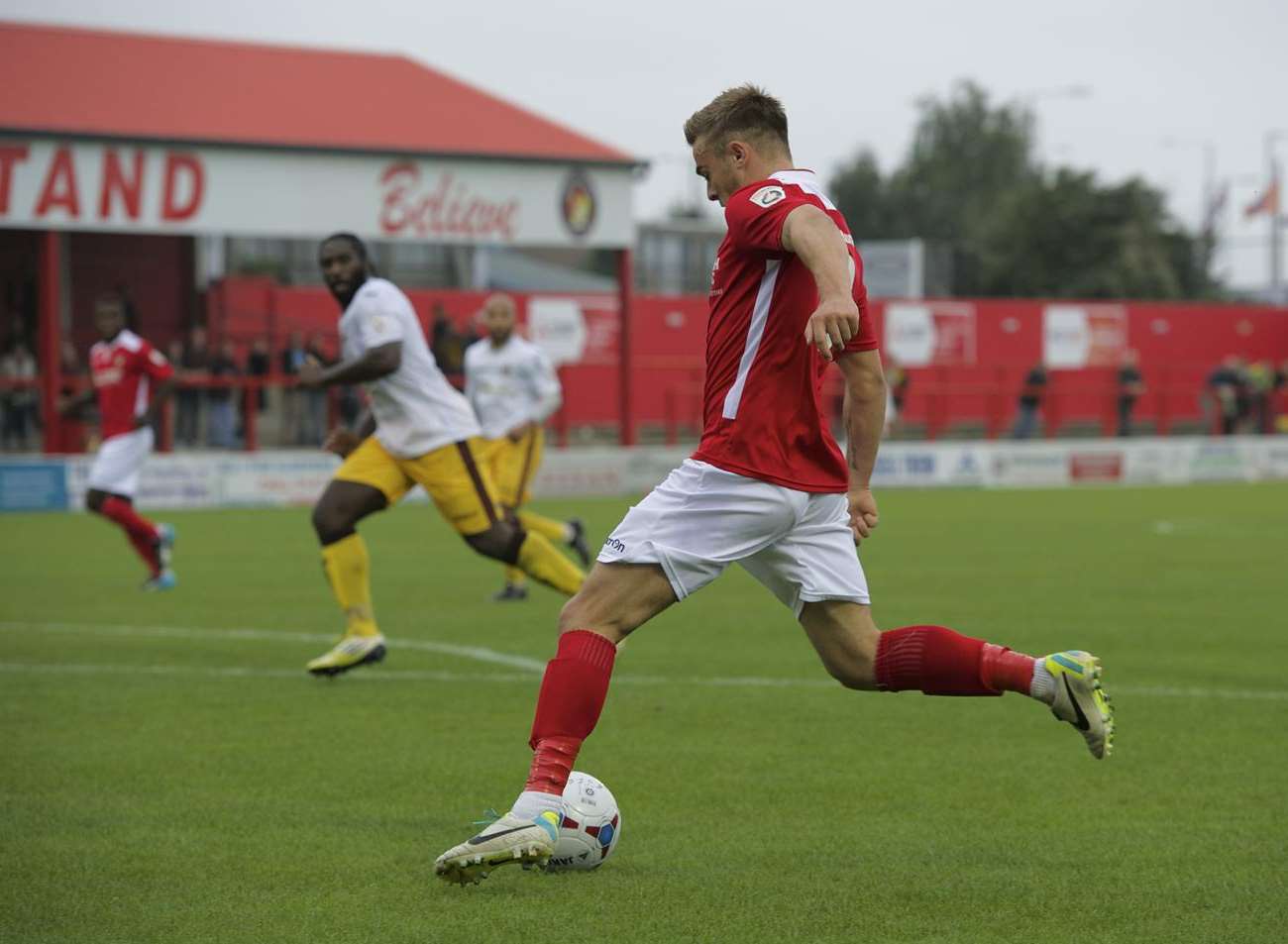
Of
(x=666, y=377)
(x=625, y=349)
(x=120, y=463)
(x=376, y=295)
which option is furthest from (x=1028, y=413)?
(x=376, y=295)

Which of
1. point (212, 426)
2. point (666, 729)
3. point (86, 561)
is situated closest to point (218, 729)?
point (666, 729)

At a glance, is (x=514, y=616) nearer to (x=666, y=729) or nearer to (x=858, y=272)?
(x=666, y=729)

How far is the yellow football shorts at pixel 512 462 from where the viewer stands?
47.8 feet

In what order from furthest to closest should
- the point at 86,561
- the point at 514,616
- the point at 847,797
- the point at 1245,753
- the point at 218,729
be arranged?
the point at 86,561, the point at 514,616, the point at 218,729, the point at 1245,753, the point at 847,797

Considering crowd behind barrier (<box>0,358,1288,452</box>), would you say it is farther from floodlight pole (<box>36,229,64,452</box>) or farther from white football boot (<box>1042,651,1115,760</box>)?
white football boot (<box>1042,651,1115,760</box>)

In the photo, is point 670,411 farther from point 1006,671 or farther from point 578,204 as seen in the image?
point 1006,671

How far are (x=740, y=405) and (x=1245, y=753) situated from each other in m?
3.20

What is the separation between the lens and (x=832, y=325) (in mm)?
4699

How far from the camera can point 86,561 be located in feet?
56.5

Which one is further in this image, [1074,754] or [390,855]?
[1074,754]

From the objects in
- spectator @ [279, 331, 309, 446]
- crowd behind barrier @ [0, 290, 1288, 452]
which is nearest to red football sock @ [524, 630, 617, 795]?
crowd behind barrier @ [0, 290, 1288, 452]

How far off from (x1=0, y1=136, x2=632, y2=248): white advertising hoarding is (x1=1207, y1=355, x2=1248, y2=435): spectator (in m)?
14.9

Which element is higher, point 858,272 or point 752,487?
point 858,272

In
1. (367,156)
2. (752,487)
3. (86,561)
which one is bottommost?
(86,561)
